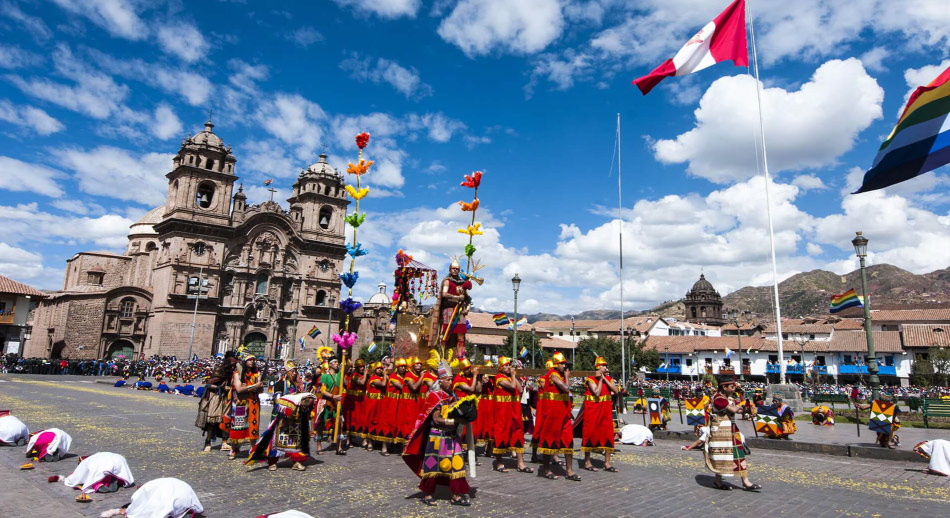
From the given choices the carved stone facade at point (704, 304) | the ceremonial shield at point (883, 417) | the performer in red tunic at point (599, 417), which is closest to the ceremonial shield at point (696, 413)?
the ceremonial shield at point (883, 417)

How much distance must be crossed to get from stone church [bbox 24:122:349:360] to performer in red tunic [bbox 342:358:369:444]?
37.2 meters

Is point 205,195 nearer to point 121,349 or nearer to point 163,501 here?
point 121,349

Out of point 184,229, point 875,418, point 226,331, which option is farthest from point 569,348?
point 875,418

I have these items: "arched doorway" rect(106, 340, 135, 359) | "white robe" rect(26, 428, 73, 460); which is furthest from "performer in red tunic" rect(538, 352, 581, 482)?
"arched doorway" rect(106, 340, 135, 359)

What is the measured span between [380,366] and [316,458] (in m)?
2.41

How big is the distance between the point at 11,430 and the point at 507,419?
955 centimetres

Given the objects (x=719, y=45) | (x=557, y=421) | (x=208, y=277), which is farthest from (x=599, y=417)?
(x=208, y=277)

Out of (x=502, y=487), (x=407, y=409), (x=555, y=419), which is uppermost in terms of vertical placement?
(x=555, y=419)

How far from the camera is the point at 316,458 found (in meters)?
10.2

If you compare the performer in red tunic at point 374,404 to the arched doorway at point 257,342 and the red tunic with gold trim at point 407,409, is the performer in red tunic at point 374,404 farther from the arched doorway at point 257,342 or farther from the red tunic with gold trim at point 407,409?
the arched doorway at point 257,342

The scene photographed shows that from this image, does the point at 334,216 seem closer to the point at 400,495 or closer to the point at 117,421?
the point at 117,421

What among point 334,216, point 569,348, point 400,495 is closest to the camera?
point 400,495

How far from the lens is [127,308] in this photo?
47688mm

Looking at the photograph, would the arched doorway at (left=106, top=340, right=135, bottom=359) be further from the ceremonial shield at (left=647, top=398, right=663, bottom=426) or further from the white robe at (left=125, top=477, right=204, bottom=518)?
the white robe at (left=125, top=477, right=204, bottom=518)
